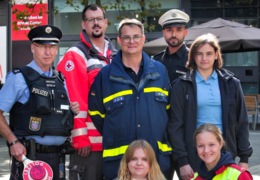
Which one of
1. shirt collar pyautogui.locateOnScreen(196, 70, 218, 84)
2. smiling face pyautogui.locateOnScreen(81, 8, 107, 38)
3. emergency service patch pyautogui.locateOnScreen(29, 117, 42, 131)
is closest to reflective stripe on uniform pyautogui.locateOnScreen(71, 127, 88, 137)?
emergency service patch pyautogui.locateOnScreen(29, 117, 42, 131)

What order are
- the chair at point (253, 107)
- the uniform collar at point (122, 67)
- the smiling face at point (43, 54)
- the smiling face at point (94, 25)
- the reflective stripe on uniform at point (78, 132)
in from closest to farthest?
the uniform collar at point (122, 67)
the smiling face at point (43, 54)
the reflective stripe on uniform at point (78, 132)
the smiling face at point (94, 25)
the chair at point (253, 107)

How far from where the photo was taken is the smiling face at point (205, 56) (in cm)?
332

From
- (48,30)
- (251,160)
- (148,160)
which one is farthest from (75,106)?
(251,160)

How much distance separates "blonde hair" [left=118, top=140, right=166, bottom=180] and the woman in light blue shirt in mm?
245

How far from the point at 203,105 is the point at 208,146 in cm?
45

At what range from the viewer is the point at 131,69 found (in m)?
3.39

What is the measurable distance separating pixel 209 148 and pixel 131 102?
0.86 m

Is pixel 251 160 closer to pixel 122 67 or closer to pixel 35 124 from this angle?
pixel 122 67

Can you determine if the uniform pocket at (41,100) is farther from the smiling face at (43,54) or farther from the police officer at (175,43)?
the police officer at (175,43)

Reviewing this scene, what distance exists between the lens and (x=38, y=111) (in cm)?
317

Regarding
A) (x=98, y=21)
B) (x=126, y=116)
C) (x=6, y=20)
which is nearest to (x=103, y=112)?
(x=126, y=116)

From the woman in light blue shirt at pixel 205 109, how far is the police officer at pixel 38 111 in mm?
1137

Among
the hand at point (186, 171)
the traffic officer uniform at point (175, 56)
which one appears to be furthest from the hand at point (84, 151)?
the traffic officer uniform at point (175, 56)

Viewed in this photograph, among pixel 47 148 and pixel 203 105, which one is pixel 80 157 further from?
pixel 203 105
